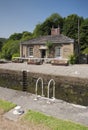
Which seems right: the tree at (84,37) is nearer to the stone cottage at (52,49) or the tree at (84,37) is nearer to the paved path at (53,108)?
the stone cottage at (52,49)

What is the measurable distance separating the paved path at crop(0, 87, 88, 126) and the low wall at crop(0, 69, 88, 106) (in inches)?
133

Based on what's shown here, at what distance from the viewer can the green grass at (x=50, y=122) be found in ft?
14.4

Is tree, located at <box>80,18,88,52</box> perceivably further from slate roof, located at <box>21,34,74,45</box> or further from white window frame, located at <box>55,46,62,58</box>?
white window frame, located at <box>55,46,62,58</box>

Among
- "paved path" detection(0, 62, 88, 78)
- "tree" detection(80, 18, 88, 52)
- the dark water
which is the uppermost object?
"tree" detection(80, 18, 88, 52)

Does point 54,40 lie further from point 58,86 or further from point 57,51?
point 58,86

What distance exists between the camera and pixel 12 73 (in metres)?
17.2

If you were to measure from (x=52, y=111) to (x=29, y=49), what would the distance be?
21.4 metres

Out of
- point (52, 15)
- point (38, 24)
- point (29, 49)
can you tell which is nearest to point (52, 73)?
point (29, 49)

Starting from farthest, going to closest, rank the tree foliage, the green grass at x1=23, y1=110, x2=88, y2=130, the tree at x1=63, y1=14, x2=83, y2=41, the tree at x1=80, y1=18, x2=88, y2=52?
the tree at x1=63, y1=14, x2=83, y2=41
the tree foliage
the tree at x1=80, y1=18, x2=88, y2=52
the green grass at x1=23, y1=110, x2=88, y2=130

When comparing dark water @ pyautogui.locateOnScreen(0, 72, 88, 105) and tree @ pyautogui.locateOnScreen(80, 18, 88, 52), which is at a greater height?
tree @ pyautogui.locateOnScreen(80, 18, 88, 52)

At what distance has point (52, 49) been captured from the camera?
24.5 metres

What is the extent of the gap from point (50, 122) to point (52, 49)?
66.4ft

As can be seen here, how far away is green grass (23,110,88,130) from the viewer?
14.4 feet

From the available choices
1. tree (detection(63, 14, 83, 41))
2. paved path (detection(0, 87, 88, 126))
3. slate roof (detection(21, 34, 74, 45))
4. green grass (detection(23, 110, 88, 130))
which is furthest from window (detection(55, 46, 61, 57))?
tree (detection(63, 14, 83, 41))
